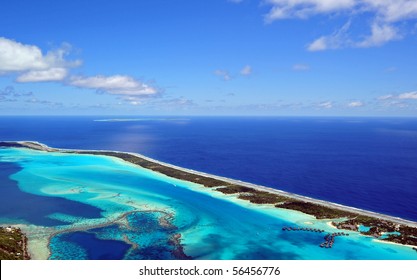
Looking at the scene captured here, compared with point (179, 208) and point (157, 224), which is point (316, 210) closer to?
point (179, 208)

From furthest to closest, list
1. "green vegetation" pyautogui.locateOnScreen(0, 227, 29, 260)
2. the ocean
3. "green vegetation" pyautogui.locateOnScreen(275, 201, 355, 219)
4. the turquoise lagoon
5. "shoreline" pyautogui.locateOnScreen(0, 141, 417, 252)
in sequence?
"green vegetation" pyautogui.locateOnScreen(275, 201, 355, 219), "shoreline" pyautogui.locateOnScreen(0, 141, 417, 252), the ocean, the turquoise lagoon, "green vegetation" pyautogui.locateOnScreen(0, 227, 29, 260)

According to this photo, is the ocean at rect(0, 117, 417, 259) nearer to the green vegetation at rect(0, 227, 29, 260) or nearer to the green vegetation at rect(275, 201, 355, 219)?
the green vegetation at rect(0, 227, 29, 260)

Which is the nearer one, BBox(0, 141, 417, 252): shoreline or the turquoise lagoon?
the turquoise lagoon

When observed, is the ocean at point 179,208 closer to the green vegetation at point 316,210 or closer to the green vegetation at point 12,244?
the green vegetation at point 12,244

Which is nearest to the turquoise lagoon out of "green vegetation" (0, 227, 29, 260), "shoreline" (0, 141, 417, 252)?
"green vegetation" (0, 227, 29, 260)

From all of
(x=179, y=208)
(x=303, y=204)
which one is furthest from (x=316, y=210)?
(x=179, y=208)

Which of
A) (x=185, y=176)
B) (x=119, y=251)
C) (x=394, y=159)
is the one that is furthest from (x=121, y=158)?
(x=394, y=159)

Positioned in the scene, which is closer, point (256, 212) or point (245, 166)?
point (256, 212)

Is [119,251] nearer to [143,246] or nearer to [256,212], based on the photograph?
[143,246]
